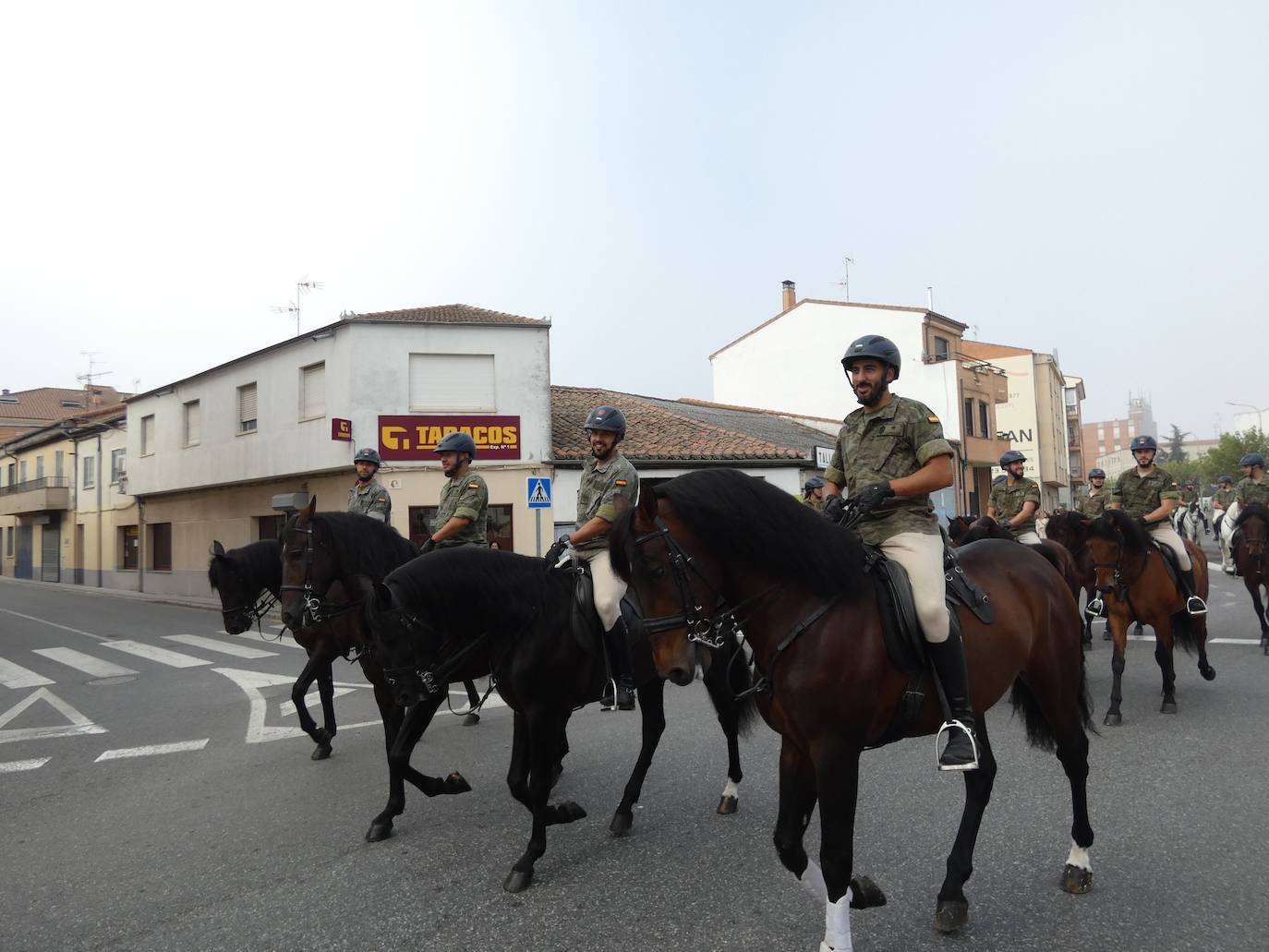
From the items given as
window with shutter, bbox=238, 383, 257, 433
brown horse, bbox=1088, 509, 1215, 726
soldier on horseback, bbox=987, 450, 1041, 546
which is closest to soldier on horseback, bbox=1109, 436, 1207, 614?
brown horse, bbox=1088, 509, 1215, 726

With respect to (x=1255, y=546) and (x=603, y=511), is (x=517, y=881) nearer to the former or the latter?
(x=603, y=511)

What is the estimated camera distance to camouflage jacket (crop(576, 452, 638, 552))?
468 centimetres

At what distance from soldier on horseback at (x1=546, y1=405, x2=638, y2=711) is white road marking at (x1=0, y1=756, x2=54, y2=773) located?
471cm

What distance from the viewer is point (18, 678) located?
33.7ft

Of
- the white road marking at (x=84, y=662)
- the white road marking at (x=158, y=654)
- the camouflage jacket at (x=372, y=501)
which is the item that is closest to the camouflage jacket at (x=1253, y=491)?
the camouflage jacket at (x=372, y=501)

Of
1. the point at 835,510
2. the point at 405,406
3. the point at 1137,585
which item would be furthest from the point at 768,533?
the point at 405,406

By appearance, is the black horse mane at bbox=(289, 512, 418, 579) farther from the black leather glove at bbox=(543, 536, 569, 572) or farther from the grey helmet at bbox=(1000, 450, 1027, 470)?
the grey helmet at bbox=(1000, 450, 1027, 470)

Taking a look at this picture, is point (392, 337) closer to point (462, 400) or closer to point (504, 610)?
point (462, 400)

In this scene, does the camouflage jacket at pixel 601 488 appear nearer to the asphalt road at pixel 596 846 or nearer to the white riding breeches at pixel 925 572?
the asphalt road at pixel 596 846

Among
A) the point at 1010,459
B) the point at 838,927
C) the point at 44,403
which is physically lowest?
the point at 838,927

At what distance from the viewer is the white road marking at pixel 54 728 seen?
709cm

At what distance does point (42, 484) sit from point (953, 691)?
1738 inches

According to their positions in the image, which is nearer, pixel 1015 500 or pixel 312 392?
pixel 1015 500

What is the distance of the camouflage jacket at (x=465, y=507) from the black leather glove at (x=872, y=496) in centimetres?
315
